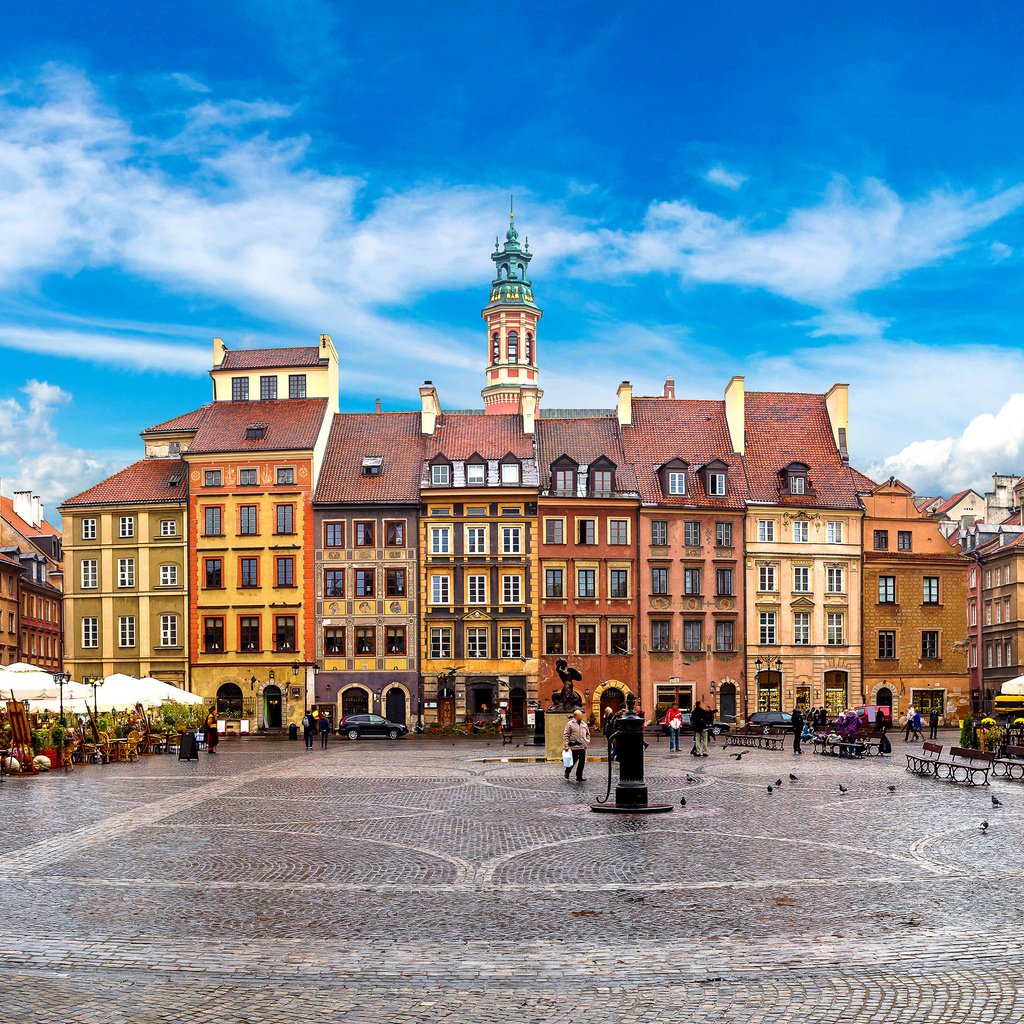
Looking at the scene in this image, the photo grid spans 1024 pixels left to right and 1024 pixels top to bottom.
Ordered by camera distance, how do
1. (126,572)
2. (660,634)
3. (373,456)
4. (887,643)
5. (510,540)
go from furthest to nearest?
1. (887,643)
2. (373,456)
3. (126,572)
4. (660,634)
5. (510,540)

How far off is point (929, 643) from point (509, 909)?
61.5 meters

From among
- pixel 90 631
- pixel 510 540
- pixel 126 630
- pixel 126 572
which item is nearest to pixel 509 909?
pixel 510 540

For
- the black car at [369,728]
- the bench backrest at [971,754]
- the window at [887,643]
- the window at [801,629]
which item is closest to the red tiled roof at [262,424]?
the black car at [369,728]

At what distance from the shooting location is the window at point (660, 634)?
69.3m

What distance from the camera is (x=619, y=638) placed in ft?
227

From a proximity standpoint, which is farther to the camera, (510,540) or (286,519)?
(286,519)

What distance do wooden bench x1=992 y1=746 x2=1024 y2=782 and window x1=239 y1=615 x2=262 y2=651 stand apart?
137 feet

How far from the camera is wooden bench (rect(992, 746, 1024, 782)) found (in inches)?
1292

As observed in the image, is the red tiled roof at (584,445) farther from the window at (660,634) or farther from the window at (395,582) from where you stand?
the window at (395,582)

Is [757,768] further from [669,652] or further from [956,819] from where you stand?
[669,652]

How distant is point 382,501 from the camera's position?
68.6 metres

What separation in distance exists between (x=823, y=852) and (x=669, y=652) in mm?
50499

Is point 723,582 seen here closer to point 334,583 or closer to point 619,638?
point 619,638

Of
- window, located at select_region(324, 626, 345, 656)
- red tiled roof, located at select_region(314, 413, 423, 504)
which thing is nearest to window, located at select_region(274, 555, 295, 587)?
window, located at select_region(324, 626, 345, 656)
